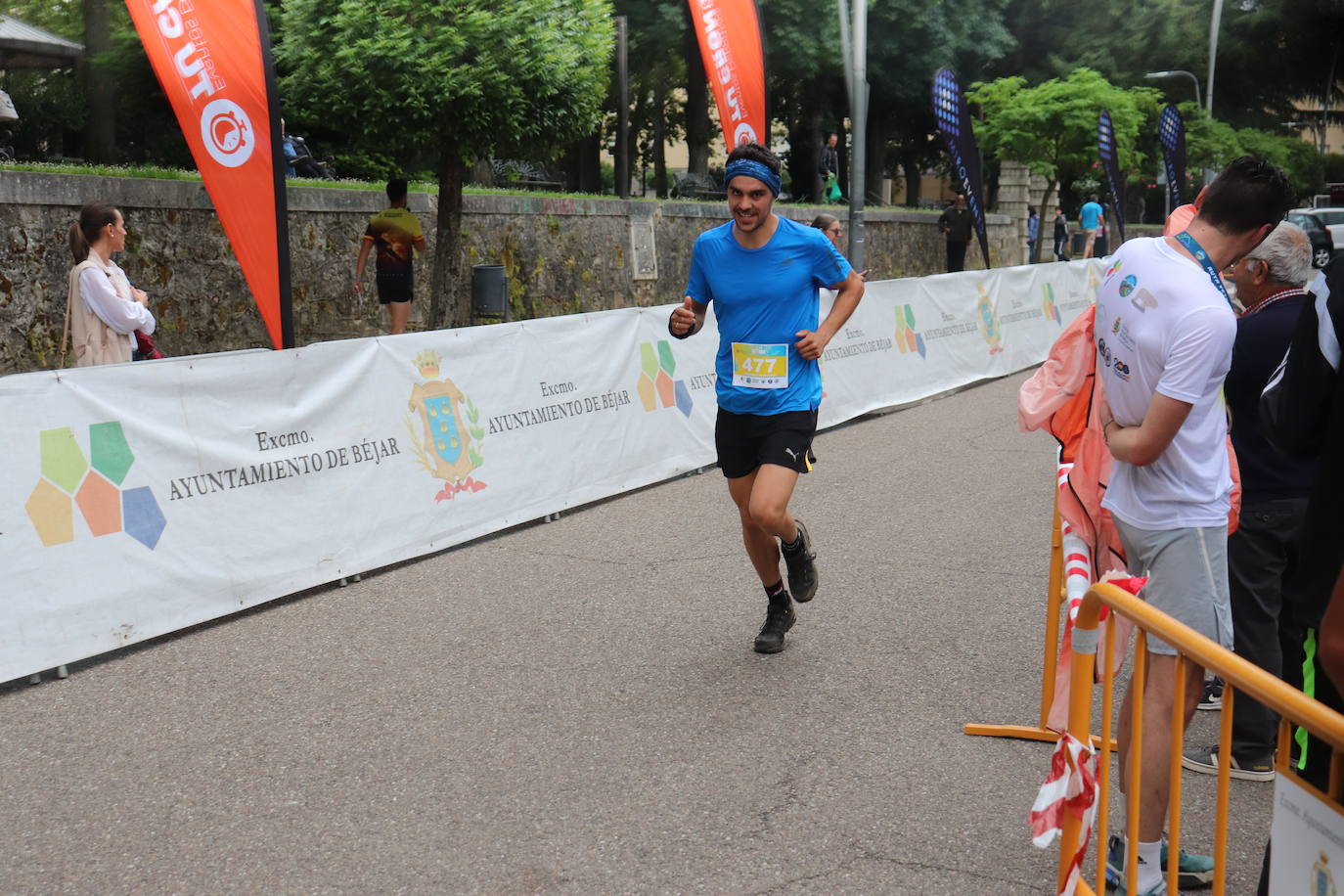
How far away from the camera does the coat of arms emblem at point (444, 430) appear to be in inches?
294

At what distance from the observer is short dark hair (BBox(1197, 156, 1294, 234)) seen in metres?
3.19

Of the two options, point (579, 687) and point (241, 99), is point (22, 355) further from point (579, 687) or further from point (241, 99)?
point (579, 687)

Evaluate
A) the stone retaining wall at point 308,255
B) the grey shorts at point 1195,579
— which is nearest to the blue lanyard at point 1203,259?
the grey shorts at point 1195,579

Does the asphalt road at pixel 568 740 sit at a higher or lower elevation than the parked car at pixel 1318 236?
lower

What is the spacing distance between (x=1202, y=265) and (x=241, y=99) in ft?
24.3

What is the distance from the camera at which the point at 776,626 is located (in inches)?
217

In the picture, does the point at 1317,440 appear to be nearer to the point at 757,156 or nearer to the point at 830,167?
the point at 757,156

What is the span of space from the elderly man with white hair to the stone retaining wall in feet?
31.4

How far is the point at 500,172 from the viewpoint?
2769 cm

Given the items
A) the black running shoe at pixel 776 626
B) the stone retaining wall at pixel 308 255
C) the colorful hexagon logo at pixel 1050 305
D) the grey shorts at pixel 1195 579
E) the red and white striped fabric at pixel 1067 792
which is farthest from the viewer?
the colorful hexagon logo at pixel 1050 305

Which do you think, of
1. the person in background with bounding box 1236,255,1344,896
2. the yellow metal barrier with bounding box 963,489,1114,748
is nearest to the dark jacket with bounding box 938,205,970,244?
the yellow metal barrier with bounding box 963,489,1114,748

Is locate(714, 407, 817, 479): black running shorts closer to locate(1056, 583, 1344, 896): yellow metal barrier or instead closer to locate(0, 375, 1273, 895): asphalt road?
locate(0, 375, 1273, 895): asphalt road

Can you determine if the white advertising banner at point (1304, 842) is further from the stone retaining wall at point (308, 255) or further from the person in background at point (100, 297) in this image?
the stone retaining wall at point (308, 255)

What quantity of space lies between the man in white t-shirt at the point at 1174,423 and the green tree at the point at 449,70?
10.4 metres
